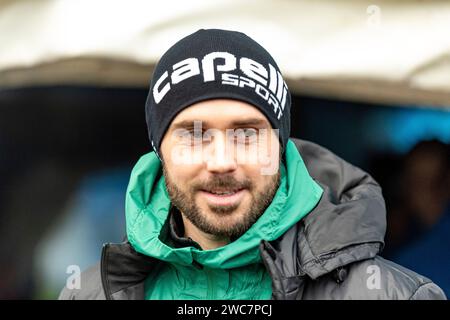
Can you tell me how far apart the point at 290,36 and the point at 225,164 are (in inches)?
23.6

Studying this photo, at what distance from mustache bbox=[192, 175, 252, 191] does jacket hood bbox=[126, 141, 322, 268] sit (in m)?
0.08

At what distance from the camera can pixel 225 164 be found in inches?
56.3

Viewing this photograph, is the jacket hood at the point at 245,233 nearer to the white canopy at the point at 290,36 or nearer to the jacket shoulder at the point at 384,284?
the jacket shoulder at the point at 384,284

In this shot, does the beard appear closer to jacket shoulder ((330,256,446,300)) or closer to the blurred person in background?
jacket shoulder ((330,256,446,300))

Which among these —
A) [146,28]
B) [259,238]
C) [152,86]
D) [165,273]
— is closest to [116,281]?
[165,273]

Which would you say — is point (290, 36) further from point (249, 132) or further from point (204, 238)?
point (204, 238)

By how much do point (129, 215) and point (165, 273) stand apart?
0.56 feet

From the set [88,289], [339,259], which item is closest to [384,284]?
[339,259]

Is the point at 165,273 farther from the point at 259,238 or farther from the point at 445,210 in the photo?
the point at 445,210

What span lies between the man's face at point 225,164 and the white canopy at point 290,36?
0.44 meters

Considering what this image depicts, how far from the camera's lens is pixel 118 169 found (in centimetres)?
225

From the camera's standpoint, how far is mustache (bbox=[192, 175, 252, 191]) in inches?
57.0

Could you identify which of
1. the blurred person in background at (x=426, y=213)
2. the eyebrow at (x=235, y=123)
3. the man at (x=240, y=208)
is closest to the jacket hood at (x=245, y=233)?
the man at (x=240, y=208)

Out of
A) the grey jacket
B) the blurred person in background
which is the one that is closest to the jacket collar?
the grey jacket
